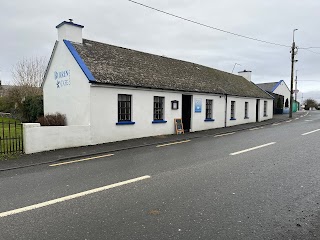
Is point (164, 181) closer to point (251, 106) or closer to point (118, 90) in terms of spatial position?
point (118, 90)

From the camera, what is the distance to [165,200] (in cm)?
482

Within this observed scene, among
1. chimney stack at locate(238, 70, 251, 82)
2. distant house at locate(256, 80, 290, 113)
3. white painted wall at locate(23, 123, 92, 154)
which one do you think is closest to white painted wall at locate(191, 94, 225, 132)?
white painted wall at locate(23, 123, 92, 154)

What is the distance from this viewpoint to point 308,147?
33.8 feet

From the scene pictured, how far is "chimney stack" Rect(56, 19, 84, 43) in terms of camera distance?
13.5 metres

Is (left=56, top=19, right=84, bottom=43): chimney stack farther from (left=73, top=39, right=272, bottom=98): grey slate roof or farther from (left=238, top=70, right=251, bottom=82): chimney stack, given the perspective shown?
(left=238, top=70, right=251, bottom=82): chimney stack

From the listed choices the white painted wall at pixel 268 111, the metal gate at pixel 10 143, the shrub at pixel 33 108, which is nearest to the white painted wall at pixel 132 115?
the metal gate at pixel 10 143

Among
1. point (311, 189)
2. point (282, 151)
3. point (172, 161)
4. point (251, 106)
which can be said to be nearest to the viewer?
point (311, 189)

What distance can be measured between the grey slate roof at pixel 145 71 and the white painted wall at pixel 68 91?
73cm

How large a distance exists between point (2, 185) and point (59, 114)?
28.1ft

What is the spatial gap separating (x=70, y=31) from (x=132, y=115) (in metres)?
5.83

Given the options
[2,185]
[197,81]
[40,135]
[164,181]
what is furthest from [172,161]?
[197,81]

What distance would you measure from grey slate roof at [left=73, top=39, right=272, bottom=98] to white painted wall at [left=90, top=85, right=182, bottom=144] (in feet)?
1.58

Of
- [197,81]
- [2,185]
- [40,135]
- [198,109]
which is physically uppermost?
[197,81]

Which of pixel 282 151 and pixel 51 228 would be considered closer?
pixel 51 228
